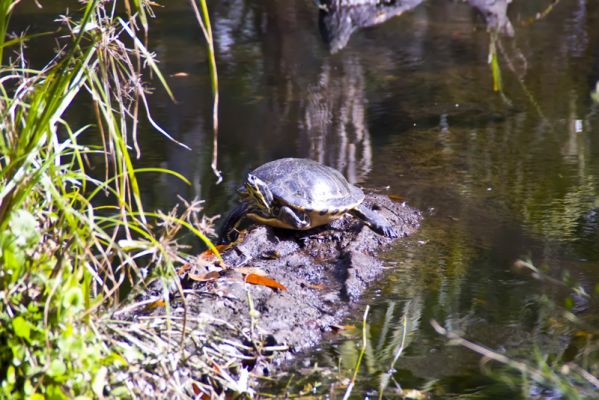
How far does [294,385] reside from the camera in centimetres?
317

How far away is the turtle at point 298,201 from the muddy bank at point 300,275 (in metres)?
0.09

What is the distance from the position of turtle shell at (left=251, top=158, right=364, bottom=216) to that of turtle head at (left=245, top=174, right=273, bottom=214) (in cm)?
4

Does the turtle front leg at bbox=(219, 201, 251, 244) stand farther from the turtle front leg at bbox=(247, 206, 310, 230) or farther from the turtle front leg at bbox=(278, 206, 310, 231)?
the turtle front leg at bbox=(278, 206, 310, 231)

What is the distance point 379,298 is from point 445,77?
16.0 ft

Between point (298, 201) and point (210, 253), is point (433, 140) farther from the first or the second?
point (210, 253)

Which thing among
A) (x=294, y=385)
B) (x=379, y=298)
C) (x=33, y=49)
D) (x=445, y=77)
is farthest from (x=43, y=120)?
(x=33, y=49)

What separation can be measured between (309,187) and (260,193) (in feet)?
0.94

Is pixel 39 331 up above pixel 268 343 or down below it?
above

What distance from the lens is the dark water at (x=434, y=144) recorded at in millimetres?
3584

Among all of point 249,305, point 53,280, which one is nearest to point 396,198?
point 249,305

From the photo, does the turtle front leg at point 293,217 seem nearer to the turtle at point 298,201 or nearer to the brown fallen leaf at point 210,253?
the turtle at point 298,201

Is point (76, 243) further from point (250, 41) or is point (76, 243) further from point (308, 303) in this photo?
point (250, 41)

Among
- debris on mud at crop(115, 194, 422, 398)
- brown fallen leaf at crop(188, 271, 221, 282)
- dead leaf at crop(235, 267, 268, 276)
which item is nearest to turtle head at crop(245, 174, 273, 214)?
debris on mud at crop(115, 194, 422, 398)

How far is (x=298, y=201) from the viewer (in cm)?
459
